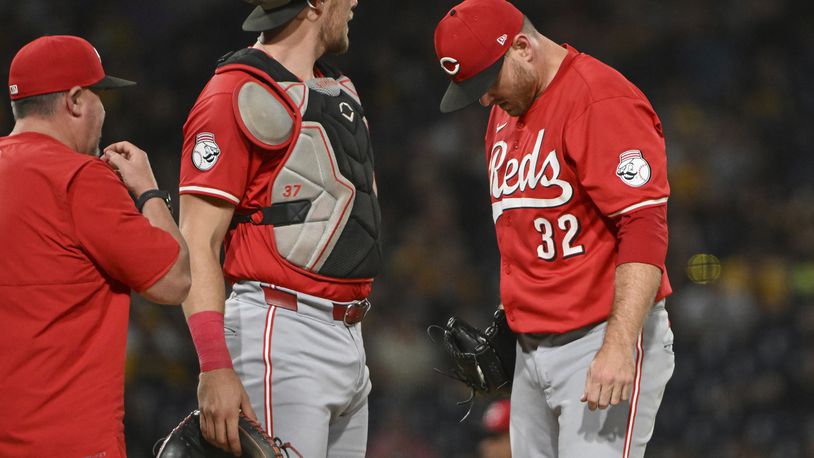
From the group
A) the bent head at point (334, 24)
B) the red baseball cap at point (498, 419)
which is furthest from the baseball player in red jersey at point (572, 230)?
the red baseball cap at point (498, 419)

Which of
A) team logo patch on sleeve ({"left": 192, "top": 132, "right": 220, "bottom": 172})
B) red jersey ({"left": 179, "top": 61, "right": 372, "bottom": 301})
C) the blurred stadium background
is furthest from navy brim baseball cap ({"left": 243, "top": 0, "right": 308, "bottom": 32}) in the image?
the blurred stadium background

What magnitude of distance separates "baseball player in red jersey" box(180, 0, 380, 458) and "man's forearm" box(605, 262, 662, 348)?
2.55ft

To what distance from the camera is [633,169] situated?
307 cm

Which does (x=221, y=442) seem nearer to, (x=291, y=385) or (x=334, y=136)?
(x=291, y=385)

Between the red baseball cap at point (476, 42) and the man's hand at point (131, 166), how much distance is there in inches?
39.9

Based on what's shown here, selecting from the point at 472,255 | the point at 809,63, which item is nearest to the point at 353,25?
the point at 472,255

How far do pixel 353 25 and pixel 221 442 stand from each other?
25.6ft

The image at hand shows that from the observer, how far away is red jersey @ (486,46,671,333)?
309cm

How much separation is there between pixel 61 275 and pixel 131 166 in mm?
372

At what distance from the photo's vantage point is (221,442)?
2912 mm

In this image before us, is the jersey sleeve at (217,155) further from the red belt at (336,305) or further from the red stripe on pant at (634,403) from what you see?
the red stripe on pant at (634,403)

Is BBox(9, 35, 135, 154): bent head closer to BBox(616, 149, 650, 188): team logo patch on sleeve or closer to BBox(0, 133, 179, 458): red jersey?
BBox(0, 133, 179, 458): red jersey

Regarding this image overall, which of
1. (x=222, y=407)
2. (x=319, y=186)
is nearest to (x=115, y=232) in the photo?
(x=222, y=407)

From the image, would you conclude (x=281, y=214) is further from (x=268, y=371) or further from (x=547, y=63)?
(x=547, y=63)
